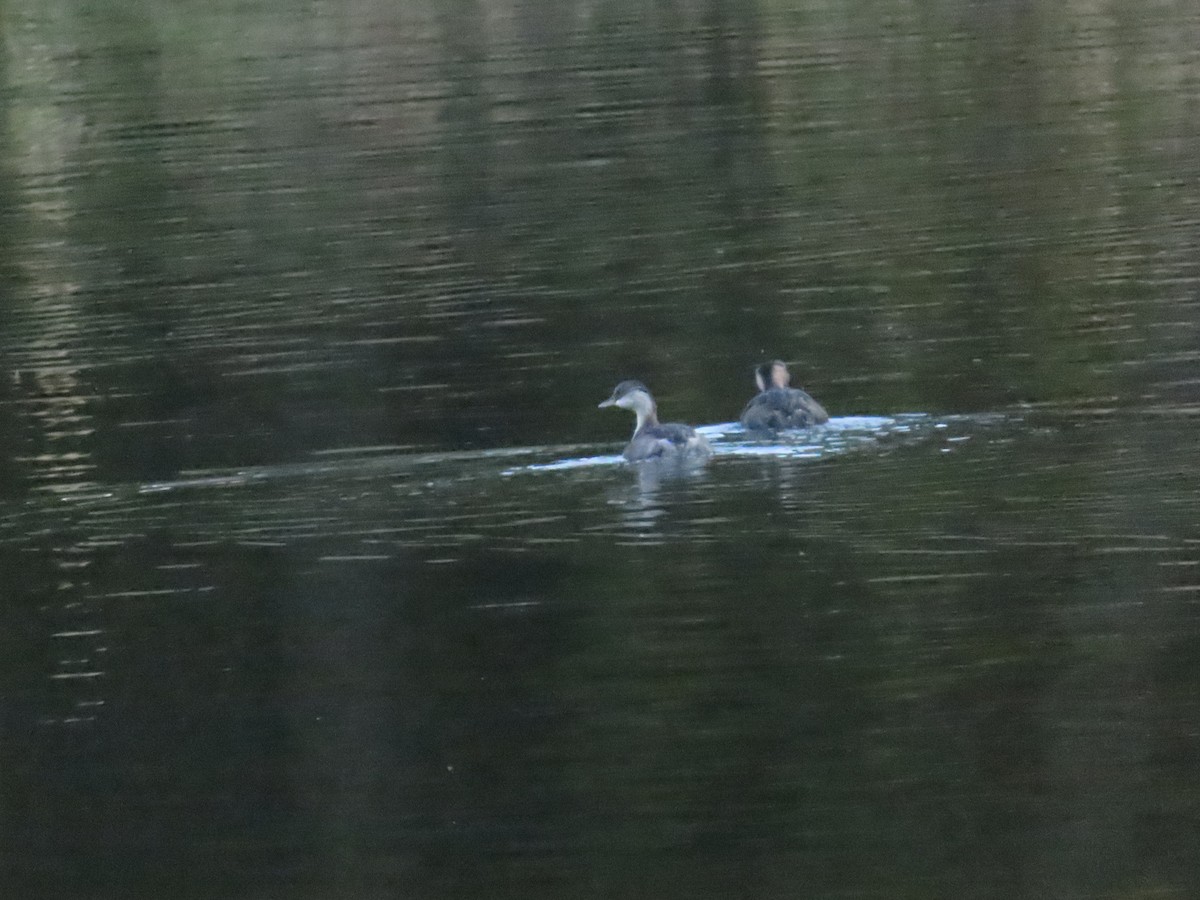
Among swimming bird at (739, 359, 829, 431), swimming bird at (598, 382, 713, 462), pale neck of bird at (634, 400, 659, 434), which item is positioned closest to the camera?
swimming bird at (598, 382, 713, 462)

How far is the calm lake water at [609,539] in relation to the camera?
10.3m

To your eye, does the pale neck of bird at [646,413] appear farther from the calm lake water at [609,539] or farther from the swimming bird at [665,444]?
the calm lake water at [609,539]

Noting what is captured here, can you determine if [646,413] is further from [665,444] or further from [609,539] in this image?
[609,539]

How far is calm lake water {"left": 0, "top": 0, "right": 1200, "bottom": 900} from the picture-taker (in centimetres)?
1027

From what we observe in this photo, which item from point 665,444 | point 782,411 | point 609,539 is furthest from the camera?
point 782,411

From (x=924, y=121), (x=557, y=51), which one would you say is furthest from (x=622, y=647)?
(x=557, y=51)

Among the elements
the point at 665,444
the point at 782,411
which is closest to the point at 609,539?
the point at 665,444

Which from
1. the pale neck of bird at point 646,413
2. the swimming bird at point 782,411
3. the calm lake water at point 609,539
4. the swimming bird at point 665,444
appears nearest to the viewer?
the calm lake water at point 609,539

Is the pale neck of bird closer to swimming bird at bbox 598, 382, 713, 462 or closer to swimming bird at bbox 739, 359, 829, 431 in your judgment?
swimming bird at bbox 598, 382, 713, 462

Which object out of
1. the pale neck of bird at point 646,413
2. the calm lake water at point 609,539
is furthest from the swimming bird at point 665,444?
the calm lake water at point 609,539

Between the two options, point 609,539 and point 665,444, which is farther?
point 665,444

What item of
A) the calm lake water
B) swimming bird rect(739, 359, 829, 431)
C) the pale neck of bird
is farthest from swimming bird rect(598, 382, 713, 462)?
swimming bird rect(739, 359, 829, 431)

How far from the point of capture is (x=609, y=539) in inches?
559

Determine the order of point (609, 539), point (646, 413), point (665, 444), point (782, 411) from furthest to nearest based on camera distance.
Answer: point (646, 413), point (782, 411), point (665, 444), point (609, 539)
